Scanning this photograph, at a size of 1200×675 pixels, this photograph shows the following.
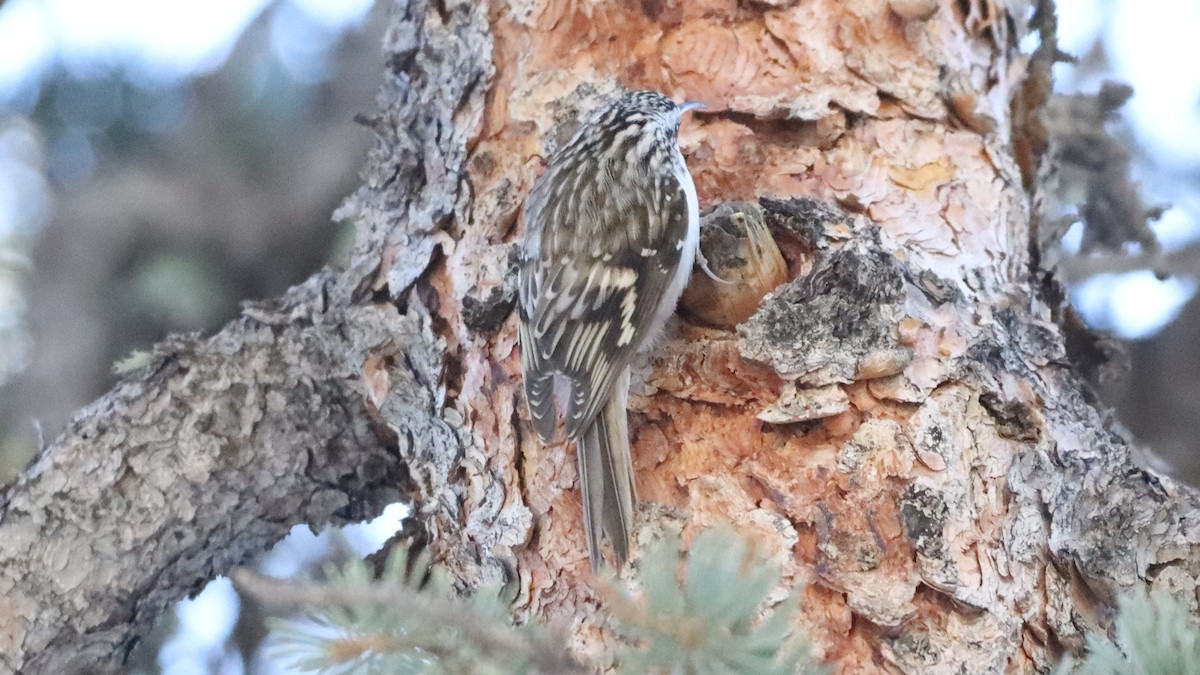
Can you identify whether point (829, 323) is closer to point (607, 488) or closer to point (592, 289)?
point (607, 488)

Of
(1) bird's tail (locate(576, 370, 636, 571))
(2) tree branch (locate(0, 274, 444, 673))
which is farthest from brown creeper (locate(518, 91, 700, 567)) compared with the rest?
Answer: (2) tree branch (locate(0, 274, 444, 673))

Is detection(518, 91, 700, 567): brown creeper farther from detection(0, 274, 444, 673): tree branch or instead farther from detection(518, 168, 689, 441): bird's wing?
detection(0, 274, 444, 673): tree branch

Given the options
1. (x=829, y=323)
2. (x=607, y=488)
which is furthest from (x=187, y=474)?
(x=829, y=323)

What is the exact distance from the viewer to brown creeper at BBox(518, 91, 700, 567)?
1.49 meters

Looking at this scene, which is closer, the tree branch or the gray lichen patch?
the gray lichen patch

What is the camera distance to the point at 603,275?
6.02 ft

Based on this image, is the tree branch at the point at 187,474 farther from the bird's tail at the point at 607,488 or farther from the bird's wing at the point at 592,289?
the bird's tail at the point at 607,488

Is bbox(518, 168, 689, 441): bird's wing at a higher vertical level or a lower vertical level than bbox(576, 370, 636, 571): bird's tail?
higher

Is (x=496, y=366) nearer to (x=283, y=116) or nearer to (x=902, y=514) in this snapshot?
(x=902, y=514)

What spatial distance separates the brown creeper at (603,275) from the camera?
149 centimetres

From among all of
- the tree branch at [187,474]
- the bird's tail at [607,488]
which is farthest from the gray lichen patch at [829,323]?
the tree branch at [187,474]

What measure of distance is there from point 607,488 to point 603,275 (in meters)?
0.50

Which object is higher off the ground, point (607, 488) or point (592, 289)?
point (592, 289)

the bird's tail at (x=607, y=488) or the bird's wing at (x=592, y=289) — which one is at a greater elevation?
the bird's wing at (x=592, y=289)
